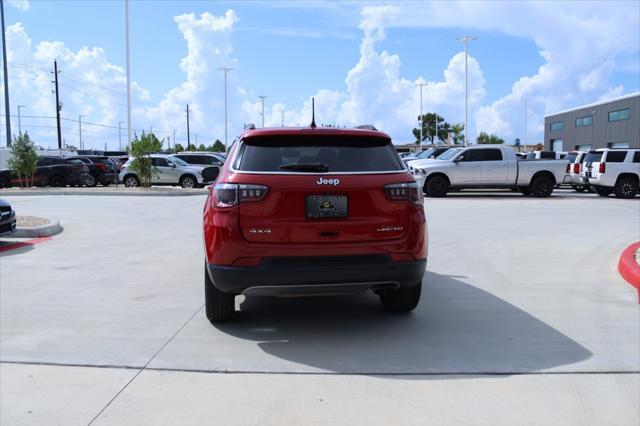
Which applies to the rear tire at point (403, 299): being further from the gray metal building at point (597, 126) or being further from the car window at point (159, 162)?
the gray metal building at point (597, 126)

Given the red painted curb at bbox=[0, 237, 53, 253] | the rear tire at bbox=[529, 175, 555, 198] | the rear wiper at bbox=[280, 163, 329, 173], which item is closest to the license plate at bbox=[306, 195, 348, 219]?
the rear wiper at bbox=[280, 163, 329, 173]

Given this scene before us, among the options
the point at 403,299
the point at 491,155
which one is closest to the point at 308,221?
the point at 403,299

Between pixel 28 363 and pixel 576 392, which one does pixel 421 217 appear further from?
pixel 28 363

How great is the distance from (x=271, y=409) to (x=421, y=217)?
6.92 ft

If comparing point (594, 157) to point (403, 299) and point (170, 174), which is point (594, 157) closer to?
point (170, 174)

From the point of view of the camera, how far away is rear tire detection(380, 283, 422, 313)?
554 cm

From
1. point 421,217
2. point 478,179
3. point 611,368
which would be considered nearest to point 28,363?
point 421,217

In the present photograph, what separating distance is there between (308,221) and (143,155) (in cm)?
2004

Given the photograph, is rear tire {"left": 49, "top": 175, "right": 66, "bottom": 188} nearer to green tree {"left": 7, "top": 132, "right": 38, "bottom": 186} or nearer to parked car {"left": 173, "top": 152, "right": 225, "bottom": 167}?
green tree {"left": 7, "top": 132, "right": 38, "bottom": 186}

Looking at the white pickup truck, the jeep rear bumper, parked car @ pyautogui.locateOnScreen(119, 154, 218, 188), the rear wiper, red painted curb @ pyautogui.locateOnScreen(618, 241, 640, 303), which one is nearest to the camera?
the jeep rear bumper

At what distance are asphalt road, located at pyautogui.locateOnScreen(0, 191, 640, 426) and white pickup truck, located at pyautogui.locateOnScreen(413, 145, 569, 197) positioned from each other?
12332 mm

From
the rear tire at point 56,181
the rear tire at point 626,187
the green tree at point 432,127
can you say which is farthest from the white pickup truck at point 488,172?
the green tree at point 432,127

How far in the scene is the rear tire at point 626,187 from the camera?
21.2m

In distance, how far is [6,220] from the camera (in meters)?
9.95
